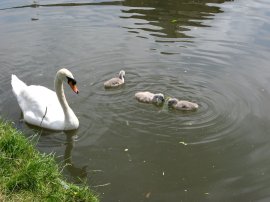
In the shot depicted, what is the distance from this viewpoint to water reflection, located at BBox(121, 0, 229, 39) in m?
12.9

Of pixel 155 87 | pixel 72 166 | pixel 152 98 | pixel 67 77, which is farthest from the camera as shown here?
pixel 155 87

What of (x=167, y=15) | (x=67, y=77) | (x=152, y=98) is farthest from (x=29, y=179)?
(x=167, y=15)

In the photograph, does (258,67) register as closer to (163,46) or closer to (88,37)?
(163,46)

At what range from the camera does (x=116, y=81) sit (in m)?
9.51

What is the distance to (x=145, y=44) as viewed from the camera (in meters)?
11.9

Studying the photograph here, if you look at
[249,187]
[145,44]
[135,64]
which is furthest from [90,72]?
[249,187]

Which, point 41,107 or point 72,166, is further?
point 41,107

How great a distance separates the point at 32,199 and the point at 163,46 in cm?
680

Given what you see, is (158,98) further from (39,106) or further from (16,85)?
(16,85)

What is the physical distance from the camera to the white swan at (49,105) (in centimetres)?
832

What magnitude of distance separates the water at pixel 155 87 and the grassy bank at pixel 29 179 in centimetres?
66

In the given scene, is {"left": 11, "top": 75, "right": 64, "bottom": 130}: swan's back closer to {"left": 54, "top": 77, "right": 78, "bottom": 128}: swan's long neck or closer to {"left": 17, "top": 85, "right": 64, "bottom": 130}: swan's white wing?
{"left": 17, "top": 85, "right": 64, "bottom": 130}: swan's white wing

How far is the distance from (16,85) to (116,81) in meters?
1.94

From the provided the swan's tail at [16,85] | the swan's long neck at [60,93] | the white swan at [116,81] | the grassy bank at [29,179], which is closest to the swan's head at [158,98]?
the white swan at [116,81]
